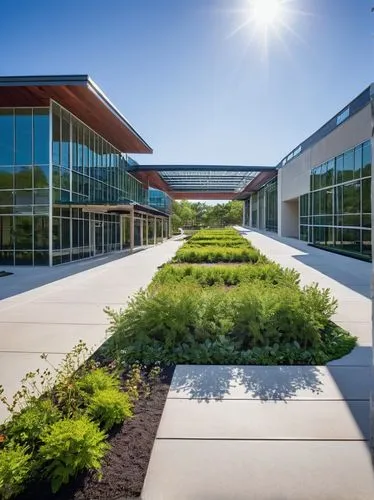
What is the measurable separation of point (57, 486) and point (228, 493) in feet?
3.92

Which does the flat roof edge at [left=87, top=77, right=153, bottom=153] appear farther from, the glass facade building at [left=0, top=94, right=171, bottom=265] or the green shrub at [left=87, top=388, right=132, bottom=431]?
the green shrub at [left=87, top=388, right=132, bottom=431]

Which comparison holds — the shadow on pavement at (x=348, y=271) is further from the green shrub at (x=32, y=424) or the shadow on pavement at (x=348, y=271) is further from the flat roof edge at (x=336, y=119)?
the green shrub at (x=32, y=424)

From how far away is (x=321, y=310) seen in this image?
6.35 metres

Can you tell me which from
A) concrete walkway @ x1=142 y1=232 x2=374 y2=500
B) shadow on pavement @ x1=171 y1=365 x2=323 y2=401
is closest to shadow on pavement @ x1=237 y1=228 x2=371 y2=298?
shadow on pavement @ x1=171 y1=365 x2=323 y2=401

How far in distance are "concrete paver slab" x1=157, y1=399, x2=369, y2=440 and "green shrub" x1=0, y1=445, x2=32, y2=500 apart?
1144mm

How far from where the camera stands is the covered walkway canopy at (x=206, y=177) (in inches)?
1443

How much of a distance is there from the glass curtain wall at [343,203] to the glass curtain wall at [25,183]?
15.0 m

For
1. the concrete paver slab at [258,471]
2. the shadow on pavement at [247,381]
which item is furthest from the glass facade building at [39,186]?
the concrete paver slab at [258,471]

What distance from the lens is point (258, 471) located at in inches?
116

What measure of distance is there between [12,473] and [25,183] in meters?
17.4

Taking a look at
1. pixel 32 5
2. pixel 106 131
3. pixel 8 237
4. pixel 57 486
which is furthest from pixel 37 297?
pixel 106 131

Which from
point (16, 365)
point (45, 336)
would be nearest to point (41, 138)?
point (45, 336)

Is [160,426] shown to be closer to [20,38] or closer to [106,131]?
[20,38]

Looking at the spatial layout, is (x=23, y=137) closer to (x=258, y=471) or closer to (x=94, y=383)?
(x=94, y=383)
